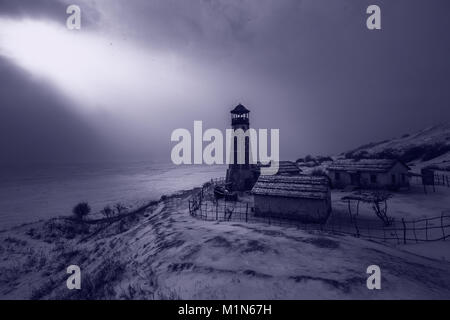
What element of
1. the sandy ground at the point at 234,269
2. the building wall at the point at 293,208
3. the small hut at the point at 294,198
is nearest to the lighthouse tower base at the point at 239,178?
the small hut at the point at 294,198

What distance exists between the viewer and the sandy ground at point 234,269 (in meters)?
8.65

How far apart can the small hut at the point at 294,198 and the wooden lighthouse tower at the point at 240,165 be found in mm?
9581

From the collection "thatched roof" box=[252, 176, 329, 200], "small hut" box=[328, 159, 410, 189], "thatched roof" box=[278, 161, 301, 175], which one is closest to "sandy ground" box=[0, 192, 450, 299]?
"thatched roof" box=[252, 176, 329, 200]

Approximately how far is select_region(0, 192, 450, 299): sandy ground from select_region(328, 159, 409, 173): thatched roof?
19292 millimetres

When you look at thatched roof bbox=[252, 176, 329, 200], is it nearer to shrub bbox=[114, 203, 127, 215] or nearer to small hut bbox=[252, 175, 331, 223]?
small hut bbox=[252, 175, 331, 223]

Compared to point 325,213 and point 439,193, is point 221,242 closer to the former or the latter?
point 325,213

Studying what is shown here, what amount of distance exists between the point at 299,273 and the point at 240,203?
17.4 m

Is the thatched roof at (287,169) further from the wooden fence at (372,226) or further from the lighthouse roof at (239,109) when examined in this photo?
the wooden fence at (372,226)

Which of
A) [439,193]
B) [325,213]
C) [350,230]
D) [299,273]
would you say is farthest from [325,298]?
[439,193]

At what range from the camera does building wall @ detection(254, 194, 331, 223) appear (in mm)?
19422

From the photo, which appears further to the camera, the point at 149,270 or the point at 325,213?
the point at 325,213

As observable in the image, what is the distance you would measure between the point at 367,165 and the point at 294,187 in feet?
54.5

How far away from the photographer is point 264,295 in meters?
8.25
